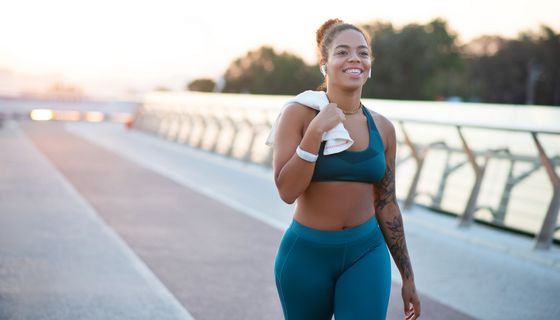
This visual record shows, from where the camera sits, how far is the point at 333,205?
2.97 meters

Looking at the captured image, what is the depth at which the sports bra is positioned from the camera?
9.55 ft

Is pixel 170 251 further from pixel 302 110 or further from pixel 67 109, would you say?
pixel 67 109

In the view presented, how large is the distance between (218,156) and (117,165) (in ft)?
12.8

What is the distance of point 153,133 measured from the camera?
3005 centimetres

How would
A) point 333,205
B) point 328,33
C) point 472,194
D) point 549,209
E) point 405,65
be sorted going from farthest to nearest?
point 405,65 < point 472,194 < point 549,209 < point 328,33 < point 333,205

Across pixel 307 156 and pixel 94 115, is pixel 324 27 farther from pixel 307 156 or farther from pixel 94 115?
pixel 94 115

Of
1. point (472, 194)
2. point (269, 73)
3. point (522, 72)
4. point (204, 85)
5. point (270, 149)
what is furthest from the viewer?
point (204, 85)

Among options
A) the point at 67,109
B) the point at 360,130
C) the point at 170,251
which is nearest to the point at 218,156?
the point at 170,251

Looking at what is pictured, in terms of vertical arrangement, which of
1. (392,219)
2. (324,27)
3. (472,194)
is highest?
(324,27)

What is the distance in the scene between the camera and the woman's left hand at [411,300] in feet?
10.4

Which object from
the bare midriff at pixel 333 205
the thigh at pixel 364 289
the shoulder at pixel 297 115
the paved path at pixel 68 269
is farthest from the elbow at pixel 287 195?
the paved path at pixel 68 269

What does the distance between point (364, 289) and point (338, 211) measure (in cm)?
33

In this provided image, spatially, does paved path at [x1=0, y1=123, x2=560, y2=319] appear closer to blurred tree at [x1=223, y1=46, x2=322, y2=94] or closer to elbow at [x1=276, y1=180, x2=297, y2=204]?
elbow at [x1=276, y1=180, x2=297, y2=204]

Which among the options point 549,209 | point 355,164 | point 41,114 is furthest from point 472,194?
point 41,114
